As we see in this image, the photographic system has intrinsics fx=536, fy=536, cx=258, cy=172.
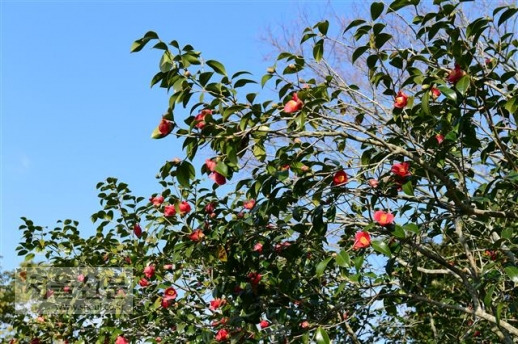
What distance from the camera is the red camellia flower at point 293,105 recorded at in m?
1.89

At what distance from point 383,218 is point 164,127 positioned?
80cm

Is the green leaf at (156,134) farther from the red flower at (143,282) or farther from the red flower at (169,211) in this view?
the red flower at (143,282)

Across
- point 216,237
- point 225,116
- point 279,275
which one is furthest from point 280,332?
point 225,116

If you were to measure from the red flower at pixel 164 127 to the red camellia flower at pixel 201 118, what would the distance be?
105mm

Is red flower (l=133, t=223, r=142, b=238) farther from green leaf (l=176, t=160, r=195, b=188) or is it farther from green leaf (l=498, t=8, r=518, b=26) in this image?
green leaf (l=498, t=8, r=518, b=26)

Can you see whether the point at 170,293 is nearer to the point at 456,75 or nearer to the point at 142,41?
the point at 142,41

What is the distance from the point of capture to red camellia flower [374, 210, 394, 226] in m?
1.84

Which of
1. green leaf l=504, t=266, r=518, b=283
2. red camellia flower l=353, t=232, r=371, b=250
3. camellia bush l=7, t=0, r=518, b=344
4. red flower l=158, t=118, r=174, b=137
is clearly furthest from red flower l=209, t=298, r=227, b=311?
green leaf l=504, t=266, r=518, b=283

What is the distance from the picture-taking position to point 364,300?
7.30 ft

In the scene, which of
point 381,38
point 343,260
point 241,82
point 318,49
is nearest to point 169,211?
point 241,82

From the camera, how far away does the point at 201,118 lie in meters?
1.85

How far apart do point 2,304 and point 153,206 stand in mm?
6561

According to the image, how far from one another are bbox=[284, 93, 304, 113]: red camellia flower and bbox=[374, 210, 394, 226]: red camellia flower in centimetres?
47

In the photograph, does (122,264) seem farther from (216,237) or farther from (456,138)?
(456,138)
